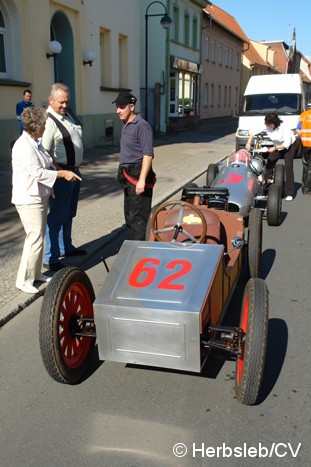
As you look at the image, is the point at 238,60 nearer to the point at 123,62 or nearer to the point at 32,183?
Result: the point at 123,62

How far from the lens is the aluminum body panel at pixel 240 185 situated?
605 cm

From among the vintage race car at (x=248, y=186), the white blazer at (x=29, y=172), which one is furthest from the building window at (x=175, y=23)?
the white blazer at (x=29, y=172)

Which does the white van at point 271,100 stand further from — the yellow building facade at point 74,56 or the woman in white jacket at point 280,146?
the woman in white jacket at point 280,146

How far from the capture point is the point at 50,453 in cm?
252

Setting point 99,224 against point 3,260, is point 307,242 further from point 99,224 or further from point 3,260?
point 3,260

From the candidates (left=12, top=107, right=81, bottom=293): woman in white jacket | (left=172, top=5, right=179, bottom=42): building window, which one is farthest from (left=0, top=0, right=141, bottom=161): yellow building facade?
(left=12, top=107, right=81, bottom=293): woman in white jacket

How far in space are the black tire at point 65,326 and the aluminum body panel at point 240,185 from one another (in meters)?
3.19

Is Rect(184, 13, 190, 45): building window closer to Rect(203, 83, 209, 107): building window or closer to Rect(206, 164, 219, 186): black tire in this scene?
Rect(203, 83, 209, 107): building window

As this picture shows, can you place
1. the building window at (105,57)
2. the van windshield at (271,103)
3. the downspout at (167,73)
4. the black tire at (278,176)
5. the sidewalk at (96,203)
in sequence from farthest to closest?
the downspout at (167,73) < the building window at (105,57) < the van windshield at (271,103) < the black tire at (278,176) < the sidewalk at (96,203)

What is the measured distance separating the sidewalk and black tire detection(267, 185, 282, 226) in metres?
2.14

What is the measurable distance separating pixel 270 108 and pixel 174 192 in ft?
24.7

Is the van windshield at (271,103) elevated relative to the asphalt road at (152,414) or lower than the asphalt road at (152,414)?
elevated

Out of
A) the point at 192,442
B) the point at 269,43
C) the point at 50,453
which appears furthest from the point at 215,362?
the point at 269,43

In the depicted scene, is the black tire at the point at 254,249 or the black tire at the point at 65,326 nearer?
the black tire at the point at 65,326
